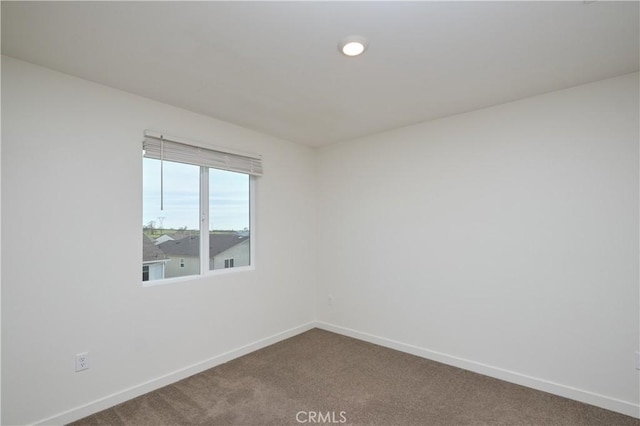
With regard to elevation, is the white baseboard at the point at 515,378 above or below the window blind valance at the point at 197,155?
below

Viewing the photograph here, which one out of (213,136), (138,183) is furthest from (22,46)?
(213,136)

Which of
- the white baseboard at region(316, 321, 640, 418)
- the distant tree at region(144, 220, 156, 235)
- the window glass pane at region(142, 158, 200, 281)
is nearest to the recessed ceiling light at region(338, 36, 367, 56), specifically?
the window glass pane at region(142, 158, 200, 281)

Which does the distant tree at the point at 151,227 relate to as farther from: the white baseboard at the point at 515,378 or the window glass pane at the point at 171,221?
the white baseboard at the point at 515,378

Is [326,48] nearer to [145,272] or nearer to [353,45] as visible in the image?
[353,45]

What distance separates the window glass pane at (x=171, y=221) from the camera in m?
2.72

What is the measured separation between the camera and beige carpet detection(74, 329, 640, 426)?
2217 millimetres

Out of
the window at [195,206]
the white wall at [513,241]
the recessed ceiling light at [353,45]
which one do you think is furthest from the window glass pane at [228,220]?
the recessed ceiling light at [353,45]

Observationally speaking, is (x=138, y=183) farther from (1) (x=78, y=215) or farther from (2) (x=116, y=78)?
(2) (x=116, y=78)

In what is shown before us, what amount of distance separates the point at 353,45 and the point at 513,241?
6.88 feet

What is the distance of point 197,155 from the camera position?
2.98 metres

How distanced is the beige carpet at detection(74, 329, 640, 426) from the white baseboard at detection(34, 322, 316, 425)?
0.06 meters

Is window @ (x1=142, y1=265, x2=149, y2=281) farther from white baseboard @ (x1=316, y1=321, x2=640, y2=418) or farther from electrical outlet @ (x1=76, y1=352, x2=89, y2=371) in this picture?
white baseboard @ (x1=316, y1=321, x2=640, y2=418)

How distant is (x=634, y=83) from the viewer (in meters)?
2.30

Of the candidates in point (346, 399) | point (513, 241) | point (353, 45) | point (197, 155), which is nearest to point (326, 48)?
point (353, 45)
